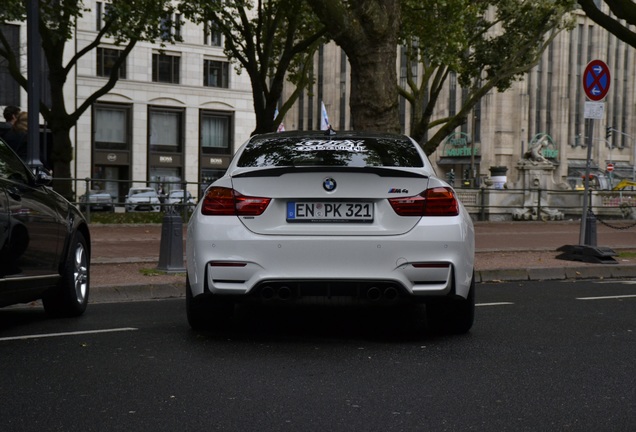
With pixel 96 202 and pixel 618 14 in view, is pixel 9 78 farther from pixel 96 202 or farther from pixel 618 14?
pixel 618 14

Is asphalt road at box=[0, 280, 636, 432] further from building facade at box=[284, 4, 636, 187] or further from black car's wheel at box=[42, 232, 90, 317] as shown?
building facade at box=[284, 4, 636, 187]

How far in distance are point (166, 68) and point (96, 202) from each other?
1298 inches

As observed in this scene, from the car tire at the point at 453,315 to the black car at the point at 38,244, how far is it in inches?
115

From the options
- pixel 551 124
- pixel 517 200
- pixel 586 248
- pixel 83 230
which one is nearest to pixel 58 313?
pixel 83 230

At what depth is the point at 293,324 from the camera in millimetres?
7348

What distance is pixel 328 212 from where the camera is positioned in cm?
617

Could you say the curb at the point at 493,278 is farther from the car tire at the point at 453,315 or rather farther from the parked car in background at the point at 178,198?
the parked car in background at the point at 178,198

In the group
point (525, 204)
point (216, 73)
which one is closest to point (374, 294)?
point (525, 204)

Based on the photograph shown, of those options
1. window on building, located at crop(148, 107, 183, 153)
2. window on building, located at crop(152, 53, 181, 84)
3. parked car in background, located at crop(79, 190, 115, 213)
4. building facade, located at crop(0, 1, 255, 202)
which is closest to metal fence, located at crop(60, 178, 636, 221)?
parked car in background, located at crop(79, 190, 115, 213)

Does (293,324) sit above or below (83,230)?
below

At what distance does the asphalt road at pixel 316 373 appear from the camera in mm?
4289

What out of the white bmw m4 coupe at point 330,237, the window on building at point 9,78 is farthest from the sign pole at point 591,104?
the window on building at point 9,78

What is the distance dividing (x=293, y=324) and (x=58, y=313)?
2.05 meters

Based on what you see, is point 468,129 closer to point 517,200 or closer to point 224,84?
Answer: point 224,84
